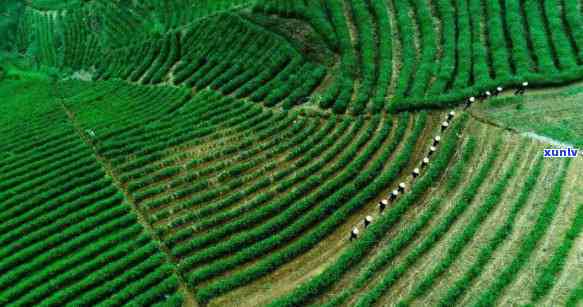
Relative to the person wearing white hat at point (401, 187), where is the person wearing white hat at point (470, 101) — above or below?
above

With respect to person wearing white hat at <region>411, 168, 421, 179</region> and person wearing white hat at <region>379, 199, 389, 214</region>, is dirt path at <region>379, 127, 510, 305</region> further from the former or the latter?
person wearing white hat at <region>379, 199, 389, 214</region>

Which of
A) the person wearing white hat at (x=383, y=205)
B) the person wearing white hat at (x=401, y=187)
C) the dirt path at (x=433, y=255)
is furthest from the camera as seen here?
the person wearing white hat at (x=401, y=187)

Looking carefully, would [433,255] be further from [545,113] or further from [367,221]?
[545,113]

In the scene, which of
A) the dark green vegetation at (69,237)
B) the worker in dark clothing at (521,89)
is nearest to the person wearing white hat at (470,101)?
the worker in dark clothing at (521,89)

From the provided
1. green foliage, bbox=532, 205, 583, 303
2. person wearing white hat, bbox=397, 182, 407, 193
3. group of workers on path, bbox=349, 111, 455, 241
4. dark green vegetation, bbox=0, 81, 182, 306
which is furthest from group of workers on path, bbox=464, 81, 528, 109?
dark green vegetation, bbox=0, 81, 182, 306

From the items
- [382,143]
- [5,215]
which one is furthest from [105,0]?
[382,143]

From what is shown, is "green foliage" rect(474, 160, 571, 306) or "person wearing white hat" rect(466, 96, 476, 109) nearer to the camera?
"green foliage" rect(474, 160, 571, 306)

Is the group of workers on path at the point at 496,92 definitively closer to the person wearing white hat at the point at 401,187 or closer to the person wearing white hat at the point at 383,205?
the person wearing white hat at the point at 401,187

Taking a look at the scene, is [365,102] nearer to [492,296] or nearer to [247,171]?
[247,171]

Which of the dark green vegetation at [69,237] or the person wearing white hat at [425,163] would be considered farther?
the person wearing white hat at [425,163]

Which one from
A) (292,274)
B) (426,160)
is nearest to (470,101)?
(426,160)
